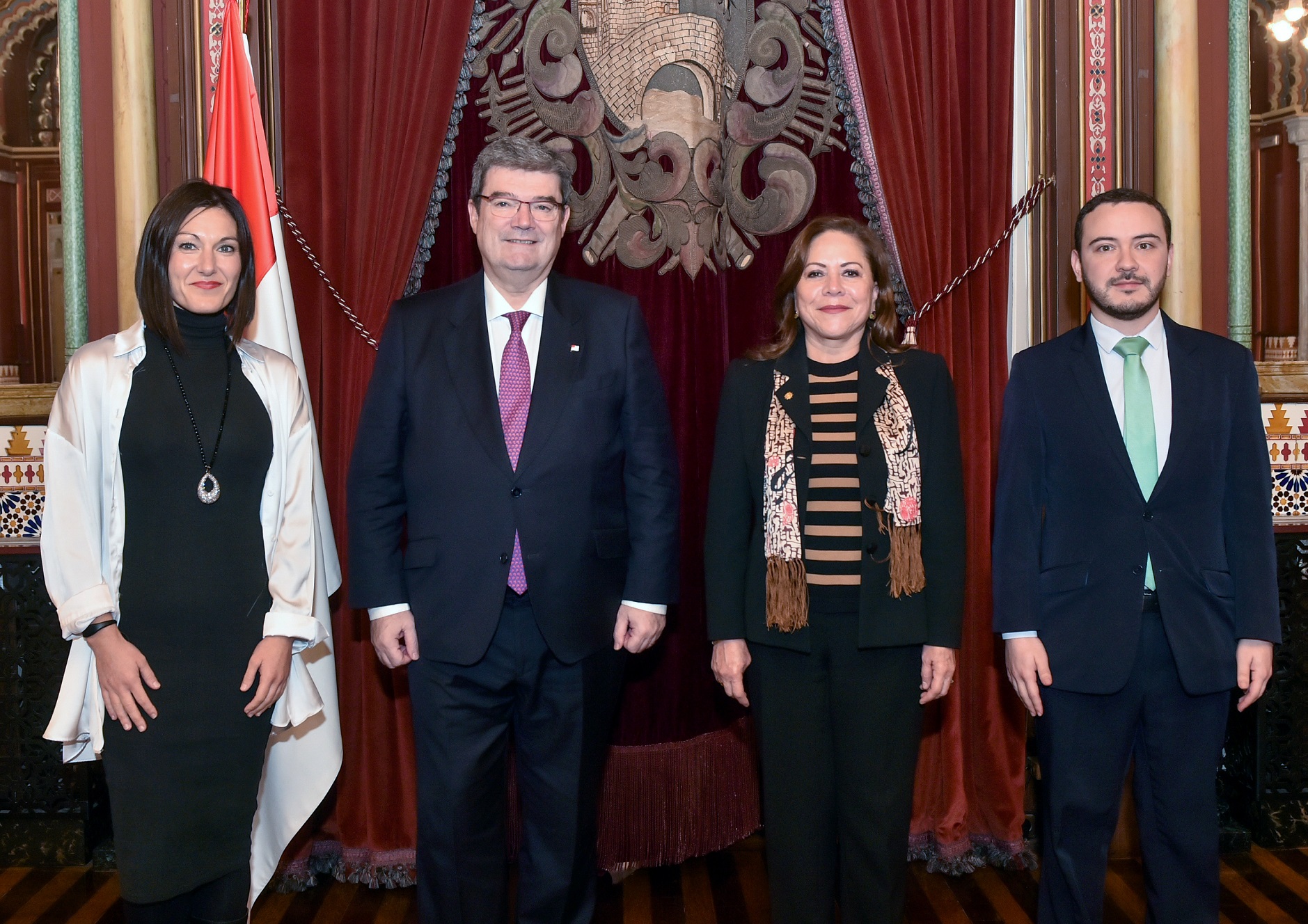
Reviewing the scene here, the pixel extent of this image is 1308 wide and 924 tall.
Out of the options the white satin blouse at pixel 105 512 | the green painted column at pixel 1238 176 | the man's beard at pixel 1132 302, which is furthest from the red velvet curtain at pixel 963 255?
the white satin blouse at pixel 105 512

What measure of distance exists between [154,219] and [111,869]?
1.91 meters

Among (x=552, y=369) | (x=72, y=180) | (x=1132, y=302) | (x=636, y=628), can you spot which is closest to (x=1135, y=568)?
(x=1132, y=302)

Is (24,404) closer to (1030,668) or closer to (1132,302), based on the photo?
(1030,668)

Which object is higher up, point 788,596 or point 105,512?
point 105,512

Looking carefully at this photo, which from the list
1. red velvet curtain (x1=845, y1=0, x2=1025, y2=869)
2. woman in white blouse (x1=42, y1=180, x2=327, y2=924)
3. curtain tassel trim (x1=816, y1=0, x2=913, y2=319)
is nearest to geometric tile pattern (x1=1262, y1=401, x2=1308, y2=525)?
red velvet curtain (x1=845, y1=0, x2=1025, y2=869)

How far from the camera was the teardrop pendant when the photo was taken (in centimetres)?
198

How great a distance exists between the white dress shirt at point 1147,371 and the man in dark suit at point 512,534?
84 centimetres

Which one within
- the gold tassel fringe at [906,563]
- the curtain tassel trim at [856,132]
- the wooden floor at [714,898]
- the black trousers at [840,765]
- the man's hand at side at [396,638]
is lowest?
the wooden floor at [714,898]

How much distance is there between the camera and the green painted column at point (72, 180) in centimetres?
291

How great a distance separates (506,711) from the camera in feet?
7.16

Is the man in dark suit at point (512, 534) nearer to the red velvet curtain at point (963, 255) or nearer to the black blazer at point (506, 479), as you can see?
the black blazer at point (506, 479)

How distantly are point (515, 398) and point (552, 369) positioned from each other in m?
0.10

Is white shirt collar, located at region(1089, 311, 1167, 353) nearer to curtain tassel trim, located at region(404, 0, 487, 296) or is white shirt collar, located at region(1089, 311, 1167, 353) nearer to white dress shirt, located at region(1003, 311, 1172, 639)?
white dress shirt, located at region(1003, 311, 1172, 639)

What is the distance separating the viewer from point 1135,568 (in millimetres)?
2029
